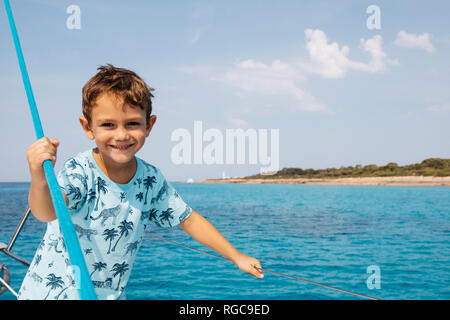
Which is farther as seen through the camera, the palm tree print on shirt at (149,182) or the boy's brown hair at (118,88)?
the palm tree print on shirt at (149,182)

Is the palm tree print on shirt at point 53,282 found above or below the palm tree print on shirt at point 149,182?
below

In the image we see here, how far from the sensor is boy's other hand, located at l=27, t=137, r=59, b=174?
1.12m

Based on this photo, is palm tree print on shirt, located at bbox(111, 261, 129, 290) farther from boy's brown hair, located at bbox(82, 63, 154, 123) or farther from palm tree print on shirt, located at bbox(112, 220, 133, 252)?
boy's brown hair, located at bbox(82, 63, 154, 123)

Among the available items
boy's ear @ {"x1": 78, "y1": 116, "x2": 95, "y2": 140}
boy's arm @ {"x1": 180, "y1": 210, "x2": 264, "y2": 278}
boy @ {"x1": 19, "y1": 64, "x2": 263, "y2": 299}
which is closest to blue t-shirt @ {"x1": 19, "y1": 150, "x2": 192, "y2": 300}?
boy @ {"x1": 19, "y1": 64, "x2": 263, "y2": 299}

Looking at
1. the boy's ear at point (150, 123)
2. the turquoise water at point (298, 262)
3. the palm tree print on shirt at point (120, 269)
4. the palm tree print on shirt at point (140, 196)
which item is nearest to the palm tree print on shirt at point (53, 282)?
the palm tree print on shirt at point (120, 269)

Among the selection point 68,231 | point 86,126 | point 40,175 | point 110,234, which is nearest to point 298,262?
point 110,234

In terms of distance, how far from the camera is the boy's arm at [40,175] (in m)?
1.13

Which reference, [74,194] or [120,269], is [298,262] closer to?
[120,269]

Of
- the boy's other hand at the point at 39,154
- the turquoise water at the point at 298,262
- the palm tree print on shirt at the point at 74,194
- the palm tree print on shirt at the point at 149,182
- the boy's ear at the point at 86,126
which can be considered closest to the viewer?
the boy's other hand at the point at 39,154

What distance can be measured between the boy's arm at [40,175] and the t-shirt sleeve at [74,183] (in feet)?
0.38

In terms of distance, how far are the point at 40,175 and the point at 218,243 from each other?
81 cm

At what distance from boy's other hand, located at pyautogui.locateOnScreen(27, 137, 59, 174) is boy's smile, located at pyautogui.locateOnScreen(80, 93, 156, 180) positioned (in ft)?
0.93

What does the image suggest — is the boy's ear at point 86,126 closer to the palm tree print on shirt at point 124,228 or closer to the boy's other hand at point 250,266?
the palm tree print on shirt at point 124,228
